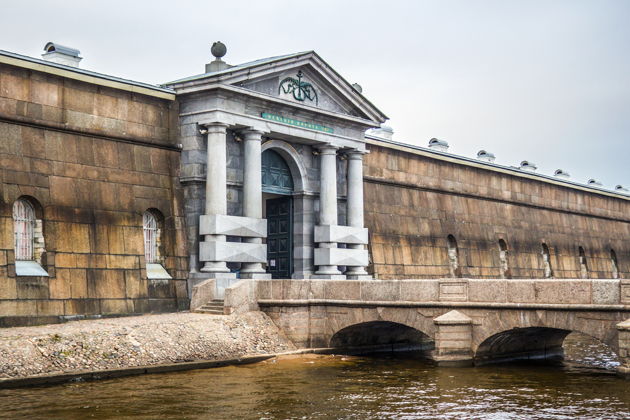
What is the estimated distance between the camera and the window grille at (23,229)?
27.3m

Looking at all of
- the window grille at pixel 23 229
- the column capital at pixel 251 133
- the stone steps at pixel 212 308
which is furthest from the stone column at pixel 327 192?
the window grille at pixel 23 229

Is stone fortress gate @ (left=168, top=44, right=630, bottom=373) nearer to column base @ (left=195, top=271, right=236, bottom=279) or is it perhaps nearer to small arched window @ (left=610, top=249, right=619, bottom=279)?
column base @ (left=195, top=271, right=236, bottom=279)

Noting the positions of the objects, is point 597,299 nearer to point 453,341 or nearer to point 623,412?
point 453,341

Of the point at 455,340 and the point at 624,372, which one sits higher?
the point at 455,340

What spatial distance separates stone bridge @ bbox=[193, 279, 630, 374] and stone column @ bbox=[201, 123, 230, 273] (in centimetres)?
253

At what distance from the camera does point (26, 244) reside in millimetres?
27469

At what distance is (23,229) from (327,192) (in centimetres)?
1214

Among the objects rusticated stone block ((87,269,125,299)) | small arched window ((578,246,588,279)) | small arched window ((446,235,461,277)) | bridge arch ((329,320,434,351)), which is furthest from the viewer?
small arched window ((578,246,588,279))

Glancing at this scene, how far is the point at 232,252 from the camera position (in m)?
31.6

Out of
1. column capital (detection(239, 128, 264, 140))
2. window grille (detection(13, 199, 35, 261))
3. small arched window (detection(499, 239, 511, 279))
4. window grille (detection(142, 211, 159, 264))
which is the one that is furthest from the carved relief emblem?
small arched window (detection(499, 239, 511, 279))

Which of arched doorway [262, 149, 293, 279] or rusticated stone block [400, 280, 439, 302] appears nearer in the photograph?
A: rusticated stone block [400, 280, 439, 302]

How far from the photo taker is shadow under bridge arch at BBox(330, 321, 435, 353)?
96.8 ft

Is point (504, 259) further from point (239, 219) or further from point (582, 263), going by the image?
point (239, 219)

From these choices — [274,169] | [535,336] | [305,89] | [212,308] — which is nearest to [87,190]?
[212,308]
